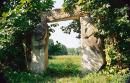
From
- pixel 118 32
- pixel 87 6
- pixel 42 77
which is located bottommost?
pixel 42 77

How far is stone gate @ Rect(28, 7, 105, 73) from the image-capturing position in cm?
1580

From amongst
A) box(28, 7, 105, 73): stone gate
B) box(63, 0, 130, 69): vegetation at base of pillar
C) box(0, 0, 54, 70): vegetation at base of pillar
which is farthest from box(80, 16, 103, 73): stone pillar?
box(0, 0, 54, 70): vegetation at base of pillar

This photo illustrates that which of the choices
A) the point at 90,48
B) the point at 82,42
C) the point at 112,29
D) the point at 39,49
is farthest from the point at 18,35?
the point at 112,29

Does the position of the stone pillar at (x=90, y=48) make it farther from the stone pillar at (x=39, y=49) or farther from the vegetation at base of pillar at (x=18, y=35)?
the vegetation at base of pillar at (x=18, y=35)

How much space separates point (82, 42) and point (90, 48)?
24.1 inches

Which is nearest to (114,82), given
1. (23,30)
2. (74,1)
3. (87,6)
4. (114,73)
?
(114,73)

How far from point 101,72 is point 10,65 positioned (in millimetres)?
5492

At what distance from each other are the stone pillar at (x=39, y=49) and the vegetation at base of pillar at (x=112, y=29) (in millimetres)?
3428

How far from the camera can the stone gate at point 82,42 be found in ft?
51.9

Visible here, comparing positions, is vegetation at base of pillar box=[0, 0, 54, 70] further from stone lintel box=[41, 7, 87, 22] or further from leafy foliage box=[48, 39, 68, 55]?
leafy foliage box=[48, 39, 68, 55]

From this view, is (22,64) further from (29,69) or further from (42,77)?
(42,77)

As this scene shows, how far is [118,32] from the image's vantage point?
14.1 meters

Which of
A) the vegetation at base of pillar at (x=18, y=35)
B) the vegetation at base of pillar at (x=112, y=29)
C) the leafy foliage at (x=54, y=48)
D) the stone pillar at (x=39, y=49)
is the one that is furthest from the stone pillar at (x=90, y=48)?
the leafy foliage at (x=54, y=48)

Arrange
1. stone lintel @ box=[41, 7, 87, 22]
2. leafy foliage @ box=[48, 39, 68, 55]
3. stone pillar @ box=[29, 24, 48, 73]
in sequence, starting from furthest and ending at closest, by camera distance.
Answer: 1. leafy foliage @ box=[48, 39, 68, 55]
2. stone pillar @ box=[29, 24, 48, 73]
3. stone lintel @ box=[41, 7, 87, 22]
